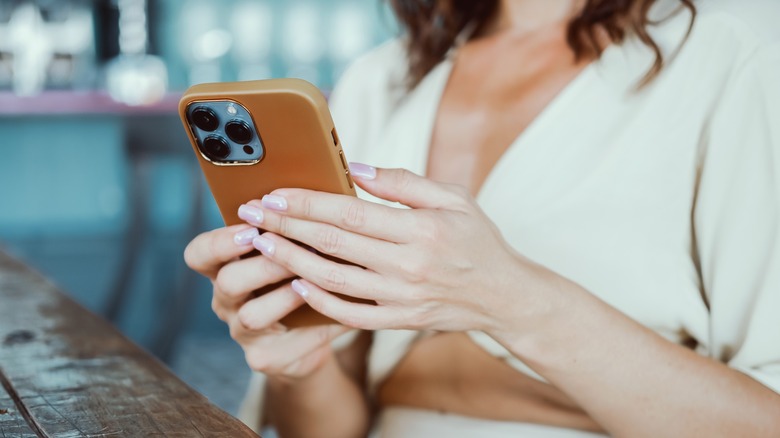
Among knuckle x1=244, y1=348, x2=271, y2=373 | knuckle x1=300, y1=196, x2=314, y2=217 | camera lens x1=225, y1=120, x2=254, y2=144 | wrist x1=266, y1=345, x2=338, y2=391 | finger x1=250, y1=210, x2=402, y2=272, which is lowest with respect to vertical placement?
wrist x1=266, y1=345, x2=338, y2=391

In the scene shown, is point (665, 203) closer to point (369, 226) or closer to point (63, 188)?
point (369, 226)

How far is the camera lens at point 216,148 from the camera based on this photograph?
67 centimetres

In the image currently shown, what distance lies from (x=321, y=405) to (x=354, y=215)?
0.43 meters

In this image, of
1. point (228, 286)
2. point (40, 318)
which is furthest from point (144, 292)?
point (228, 286)

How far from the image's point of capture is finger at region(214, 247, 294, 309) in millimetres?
721

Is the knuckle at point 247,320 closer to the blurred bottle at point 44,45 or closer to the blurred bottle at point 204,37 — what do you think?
the blurred bottle at point 44,45

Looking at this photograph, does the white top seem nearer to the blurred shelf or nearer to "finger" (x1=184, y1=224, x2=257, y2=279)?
"finger" (x1=184, y1=224, x2=257, y2=279)

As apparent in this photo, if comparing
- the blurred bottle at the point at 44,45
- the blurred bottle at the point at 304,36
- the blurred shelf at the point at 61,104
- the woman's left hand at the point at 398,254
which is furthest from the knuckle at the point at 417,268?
the blurred bottle at the point at 304,36

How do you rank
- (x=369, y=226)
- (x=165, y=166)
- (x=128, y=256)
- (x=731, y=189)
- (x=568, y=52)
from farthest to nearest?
(x=165, y=166)
(x=128, y=256)
(x=568, y=52)
(x=731, y=189)
(x=369, y=226)

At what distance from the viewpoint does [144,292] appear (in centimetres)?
371

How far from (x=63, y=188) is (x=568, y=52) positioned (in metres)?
3.32

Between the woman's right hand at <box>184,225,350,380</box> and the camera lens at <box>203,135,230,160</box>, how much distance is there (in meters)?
0.06

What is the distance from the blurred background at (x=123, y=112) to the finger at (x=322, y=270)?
8.04 ft

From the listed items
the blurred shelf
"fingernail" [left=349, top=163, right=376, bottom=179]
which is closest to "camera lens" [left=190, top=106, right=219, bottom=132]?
"fingernail" [left=349, top=163, right=376, bottom=179]
